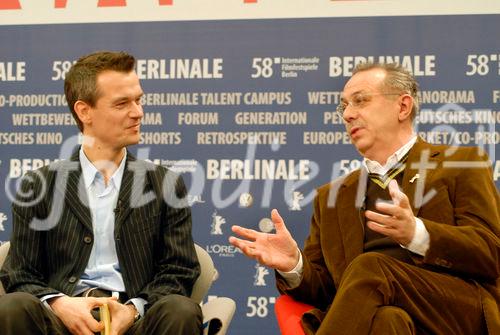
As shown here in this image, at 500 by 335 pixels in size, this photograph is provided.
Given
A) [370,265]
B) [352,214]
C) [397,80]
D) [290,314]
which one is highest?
[397,80]

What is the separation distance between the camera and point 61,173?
343cm

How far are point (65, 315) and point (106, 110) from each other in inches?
37.1

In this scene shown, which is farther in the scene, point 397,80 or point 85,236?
point 397,80

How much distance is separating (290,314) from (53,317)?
95cm

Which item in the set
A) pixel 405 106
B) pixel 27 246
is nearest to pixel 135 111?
pixel 27 246

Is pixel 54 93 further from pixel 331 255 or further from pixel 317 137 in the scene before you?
pixel 331 255

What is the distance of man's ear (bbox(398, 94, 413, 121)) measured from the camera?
11.8ft

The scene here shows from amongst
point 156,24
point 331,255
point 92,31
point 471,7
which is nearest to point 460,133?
point 471,7

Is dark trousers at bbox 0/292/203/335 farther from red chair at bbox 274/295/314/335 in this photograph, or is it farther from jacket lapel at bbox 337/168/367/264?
jacket lapel at bbox 337/168/367/264

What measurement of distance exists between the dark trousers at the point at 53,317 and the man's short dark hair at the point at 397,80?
1380 mm

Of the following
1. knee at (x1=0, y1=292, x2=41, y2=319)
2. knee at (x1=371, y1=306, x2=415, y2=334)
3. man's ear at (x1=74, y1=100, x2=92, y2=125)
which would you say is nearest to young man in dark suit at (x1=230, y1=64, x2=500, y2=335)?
knee at (x1=371, y1=306, x2=415, y2=334)

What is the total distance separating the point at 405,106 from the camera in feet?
11.8

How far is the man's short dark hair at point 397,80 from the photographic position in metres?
3.58

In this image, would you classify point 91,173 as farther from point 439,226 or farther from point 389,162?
point 439,226
